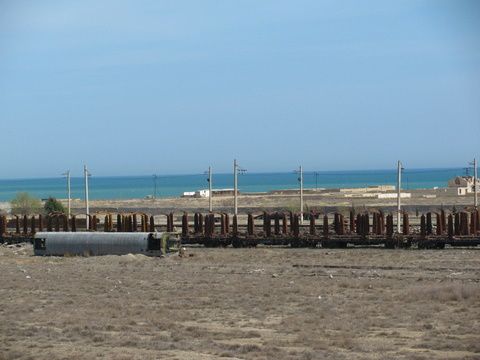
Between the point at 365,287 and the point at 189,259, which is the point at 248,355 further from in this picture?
the point at 189,259

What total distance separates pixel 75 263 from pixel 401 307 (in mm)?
15134

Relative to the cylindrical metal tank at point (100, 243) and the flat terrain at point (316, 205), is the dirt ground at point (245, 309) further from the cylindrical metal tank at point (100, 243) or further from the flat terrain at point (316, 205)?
the flat terrain at point (316, 205)

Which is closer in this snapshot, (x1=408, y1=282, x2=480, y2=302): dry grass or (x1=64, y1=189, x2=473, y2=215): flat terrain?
(x1=408, y1=282, x2=480, y2=302): dry grass

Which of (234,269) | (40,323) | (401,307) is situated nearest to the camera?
(40,323)

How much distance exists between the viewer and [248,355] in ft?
44.8

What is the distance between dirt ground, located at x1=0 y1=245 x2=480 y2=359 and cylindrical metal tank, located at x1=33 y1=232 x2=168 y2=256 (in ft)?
8.54

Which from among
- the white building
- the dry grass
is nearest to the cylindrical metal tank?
the dry grass

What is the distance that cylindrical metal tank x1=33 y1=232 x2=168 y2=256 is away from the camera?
3303 centimetres

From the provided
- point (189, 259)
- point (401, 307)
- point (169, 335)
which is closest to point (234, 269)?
point (189, 259)

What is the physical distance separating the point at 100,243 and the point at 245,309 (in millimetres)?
16303

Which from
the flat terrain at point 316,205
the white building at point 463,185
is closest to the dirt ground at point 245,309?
the flat terrain at point 316,205

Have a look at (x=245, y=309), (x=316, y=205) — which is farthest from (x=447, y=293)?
(x=316, y=205)

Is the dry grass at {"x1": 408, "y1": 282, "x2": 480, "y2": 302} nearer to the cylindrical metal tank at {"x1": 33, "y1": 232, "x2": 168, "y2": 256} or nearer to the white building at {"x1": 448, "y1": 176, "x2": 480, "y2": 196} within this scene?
the cylindrical metal tank at {"x1": 33, "y1": 232, "x2": 168, "y2": 256}

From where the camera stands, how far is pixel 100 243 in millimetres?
34062
